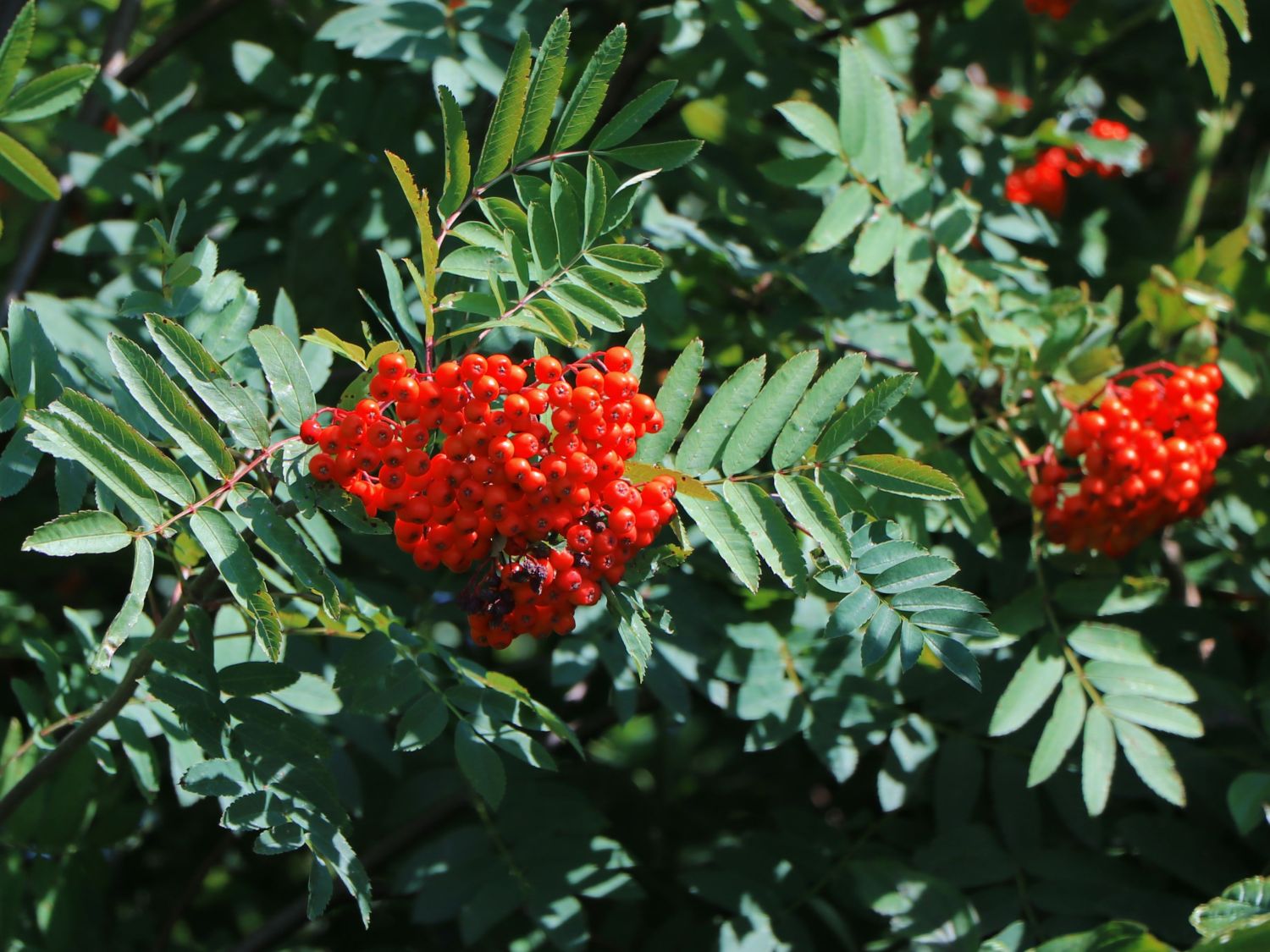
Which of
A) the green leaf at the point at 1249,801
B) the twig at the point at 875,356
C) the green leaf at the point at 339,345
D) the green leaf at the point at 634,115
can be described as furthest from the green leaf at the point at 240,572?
the green leaf at the point at 1249,801

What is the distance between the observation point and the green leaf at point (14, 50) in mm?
1709

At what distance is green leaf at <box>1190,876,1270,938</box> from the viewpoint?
5.42 ft

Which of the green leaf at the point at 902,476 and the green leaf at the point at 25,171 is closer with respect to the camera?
the green leaf at the point at 902,476

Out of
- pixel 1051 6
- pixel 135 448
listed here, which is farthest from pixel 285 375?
pixel 1051 6

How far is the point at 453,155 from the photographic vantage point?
58.3 inches

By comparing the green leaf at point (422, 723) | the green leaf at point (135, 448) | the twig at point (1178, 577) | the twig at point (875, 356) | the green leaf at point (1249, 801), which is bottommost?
the green leaf at point (1249, 801)

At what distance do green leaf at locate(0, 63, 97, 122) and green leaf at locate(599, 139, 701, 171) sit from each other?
2.75 feet

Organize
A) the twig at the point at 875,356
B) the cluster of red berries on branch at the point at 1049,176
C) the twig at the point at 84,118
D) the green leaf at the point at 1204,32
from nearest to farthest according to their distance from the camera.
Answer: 1. the green leaf at the point at 1204,32
2. the twig at the point at 875,356
3. the twig at the point at 84,118
4. the cluster of red berries on branch at the point at 1049,176

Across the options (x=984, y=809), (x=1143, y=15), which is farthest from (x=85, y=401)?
(x=1143, y=15)

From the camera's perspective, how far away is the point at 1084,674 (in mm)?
2025

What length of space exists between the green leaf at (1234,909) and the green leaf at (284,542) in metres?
1.28

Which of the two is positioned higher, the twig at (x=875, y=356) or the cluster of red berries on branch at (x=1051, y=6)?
the cluster of red berries on branch at (x=1051, y=6)

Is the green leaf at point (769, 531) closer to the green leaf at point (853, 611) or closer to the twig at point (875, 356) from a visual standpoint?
the green leaf at point (853, 611)

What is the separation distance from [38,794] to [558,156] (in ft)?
4.73
